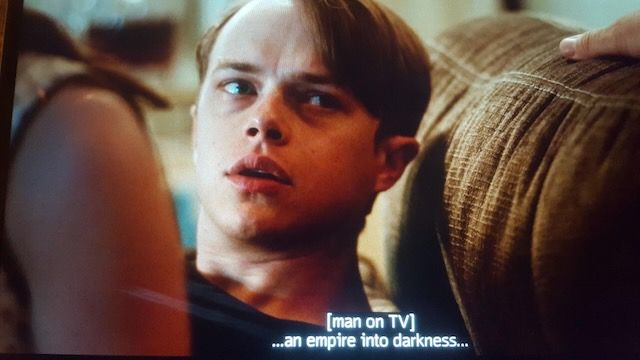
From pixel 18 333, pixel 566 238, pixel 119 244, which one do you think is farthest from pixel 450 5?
pixel 18 333

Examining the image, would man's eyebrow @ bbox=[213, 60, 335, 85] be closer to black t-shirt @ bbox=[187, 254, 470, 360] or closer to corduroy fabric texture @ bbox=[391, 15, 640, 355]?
corduroy fabric texture @ bbox=[391, 15, 640, 355]

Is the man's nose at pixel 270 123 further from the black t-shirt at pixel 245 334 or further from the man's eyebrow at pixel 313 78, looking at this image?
the black t-shirt at pixel 245 334

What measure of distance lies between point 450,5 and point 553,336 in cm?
64

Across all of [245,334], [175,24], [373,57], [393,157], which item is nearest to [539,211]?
[393,157]

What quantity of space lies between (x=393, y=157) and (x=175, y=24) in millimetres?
484

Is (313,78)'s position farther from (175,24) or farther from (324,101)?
(175,24)

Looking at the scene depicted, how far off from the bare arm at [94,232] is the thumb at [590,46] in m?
0.77

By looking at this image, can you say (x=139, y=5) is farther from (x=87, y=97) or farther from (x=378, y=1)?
(x=378, y=1)

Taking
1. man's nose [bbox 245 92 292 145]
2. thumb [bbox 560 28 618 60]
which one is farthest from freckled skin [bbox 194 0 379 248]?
thumb [bbox 560 28 618 60]

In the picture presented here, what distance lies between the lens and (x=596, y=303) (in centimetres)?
116

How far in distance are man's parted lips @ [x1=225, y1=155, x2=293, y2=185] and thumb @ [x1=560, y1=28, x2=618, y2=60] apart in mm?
549

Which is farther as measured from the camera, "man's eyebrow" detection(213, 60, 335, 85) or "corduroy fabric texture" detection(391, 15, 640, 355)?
"man's eyebrow" detection(213, 60, 335, 85)

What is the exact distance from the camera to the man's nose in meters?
1.21

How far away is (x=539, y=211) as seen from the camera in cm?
113
